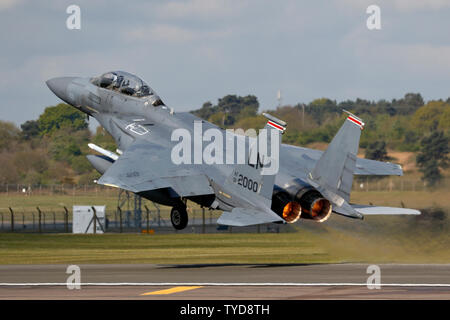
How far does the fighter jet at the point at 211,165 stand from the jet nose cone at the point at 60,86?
5cm

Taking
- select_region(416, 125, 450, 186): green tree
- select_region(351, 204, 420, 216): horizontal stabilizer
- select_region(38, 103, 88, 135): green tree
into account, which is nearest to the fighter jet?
select_region(351, 204, 420, 216): horizontal stabilizer

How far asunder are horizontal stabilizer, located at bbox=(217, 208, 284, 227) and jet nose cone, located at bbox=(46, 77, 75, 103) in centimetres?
1191

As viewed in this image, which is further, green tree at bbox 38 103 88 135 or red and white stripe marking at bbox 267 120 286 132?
green tree at bbox 38 103 88 135

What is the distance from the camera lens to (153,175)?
30125 millimetres

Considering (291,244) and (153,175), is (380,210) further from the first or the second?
(291,244)

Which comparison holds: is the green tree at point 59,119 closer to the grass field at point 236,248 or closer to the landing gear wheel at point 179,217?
the grass field at point 236,248

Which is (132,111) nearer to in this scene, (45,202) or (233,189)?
(233,189)

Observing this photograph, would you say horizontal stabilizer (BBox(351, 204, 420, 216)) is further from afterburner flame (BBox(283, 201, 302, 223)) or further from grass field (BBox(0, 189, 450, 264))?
grass field (BBox(0, 189, 450, 264))

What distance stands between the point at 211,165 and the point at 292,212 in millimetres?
3982

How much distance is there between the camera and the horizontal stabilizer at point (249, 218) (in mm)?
26156

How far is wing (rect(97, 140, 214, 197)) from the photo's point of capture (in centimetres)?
2945

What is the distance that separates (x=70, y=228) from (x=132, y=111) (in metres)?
37.5

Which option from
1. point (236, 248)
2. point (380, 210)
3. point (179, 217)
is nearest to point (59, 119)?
point (236, 248)
